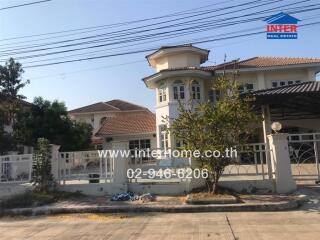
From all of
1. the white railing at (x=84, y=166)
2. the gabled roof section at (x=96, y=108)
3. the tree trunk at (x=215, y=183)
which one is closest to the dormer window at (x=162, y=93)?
the white railing at (x=84, y=166)

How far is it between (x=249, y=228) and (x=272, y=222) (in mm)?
813

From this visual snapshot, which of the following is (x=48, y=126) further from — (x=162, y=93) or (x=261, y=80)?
(x=261, y=80)

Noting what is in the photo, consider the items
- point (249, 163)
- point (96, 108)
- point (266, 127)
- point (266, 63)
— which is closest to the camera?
point (249, 163)

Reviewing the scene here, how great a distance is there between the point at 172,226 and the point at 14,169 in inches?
326

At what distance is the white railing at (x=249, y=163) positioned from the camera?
11008mm

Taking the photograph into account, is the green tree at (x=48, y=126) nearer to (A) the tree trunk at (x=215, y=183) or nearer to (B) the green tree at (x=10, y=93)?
(B) the green tree at (x=10, y=93)

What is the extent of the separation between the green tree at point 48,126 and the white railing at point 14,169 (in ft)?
36.7

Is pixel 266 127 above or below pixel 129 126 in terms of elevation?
below

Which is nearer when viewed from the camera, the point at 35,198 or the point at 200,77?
the point at 35,198

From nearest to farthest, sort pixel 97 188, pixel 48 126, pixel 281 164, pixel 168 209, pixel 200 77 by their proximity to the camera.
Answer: pixel 168 209 → pixel 281 164 → pixel 97 188 → pixel 200 77 → pixel 48 126

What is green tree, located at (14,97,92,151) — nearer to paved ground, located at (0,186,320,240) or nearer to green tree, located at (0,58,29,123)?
green tree, located at (0,58,29,123)

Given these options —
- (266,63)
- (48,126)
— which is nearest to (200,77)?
(266,63)

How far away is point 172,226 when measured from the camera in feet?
25.2

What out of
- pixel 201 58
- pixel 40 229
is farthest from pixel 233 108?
pixel 201 58
